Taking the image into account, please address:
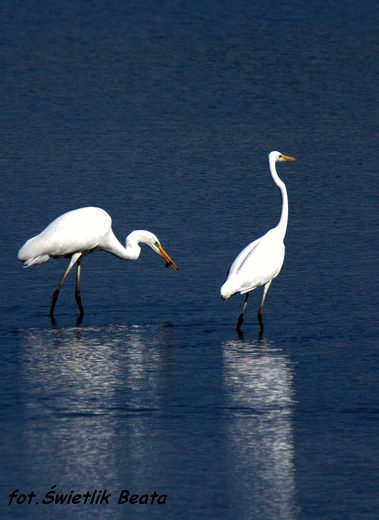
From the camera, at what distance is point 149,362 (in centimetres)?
805

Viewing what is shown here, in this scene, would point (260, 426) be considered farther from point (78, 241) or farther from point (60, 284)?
point (78, 241)

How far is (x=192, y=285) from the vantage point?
9.95 metres

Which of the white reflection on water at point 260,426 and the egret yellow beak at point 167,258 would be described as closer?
the white reflection on water at point 260,426

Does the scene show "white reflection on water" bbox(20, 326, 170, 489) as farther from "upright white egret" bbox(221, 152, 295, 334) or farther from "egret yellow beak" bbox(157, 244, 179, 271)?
"egret yellow beak" bbox(157, 244, 179, 271)

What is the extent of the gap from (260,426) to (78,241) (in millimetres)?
3611

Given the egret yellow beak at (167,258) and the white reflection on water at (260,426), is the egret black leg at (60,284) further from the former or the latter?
the white reflection on water at (260,426)

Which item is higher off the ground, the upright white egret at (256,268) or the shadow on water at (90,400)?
the upright white egret at (256,268)

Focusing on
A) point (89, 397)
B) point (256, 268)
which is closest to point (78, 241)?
point (256, 268)

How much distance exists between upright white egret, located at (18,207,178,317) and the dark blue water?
259 millimetres

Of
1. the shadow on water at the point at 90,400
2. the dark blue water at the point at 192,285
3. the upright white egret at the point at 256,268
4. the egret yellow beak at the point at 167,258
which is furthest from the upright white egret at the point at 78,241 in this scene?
the shadow on water at the point at 90,400

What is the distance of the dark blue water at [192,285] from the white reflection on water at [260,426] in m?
0.01

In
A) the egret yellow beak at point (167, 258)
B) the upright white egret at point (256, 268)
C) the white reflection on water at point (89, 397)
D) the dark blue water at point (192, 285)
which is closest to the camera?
the dark blue water at point (192, 285)

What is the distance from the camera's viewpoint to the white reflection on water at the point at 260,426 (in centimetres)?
588

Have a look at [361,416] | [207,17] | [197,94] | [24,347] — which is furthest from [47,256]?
[207,17]
